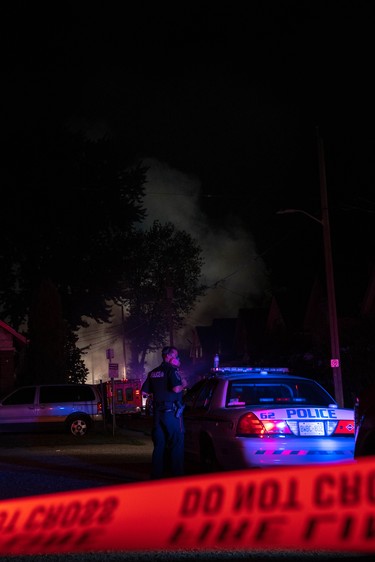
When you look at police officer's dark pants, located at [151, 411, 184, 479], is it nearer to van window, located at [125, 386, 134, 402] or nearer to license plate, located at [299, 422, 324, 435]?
license plate, located at [299, 422, 324, 435]

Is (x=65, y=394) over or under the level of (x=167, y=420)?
over

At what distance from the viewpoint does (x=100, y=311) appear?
4294 cm

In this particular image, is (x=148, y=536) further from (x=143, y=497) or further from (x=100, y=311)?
(x=100, y=311)

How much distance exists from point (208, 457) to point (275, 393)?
1255 millimetres

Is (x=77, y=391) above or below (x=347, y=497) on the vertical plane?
above

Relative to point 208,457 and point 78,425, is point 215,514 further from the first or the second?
point 78,425

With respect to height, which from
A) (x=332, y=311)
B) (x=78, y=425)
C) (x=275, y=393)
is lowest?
(x=78, y=425)

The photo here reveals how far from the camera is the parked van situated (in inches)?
965

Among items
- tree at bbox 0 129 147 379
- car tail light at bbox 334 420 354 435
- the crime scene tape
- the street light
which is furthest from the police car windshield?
tree at bbox 0 129 147 379

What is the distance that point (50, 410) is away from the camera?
80.8 feet

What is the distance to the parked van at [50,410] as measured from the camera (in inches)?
965

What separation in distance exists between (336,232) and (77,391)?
18.6 metres

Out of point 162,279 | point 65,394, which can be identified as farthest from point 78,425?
point 162,279

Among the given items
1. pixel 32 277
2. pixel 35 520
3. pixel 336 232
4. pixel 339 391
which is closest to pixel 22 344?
pixel 32 277
